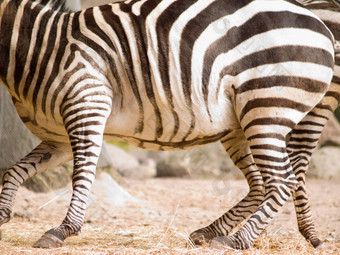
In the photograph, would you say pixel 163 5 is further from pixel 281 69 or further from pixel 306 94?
pixel 306 94

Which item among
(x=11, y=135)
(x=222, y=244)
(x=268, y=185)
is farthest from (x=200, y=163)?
(x=222, y=244)

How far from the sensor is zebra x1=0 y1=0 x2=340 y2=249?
430 centimetres

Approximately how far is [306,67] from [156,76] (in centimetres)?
131

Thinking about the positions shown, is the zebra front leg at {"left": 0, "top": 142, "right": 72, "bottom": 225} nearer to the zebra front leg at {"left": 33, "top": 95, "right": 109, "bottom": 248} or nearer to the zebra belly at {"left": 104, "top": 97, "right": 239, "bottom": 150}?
the zebra belly at {"left": 104, "top": 97, "right": 239, "bottom": 150}

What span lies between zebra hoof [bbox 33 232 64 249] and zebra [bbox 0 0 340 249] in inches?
7.2

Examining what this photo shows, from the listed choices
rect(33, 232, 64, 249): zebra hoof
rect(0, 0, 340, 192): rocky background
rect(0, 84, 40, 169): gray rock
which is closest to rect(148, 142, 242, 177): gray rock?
rect(0, 0, 340, 192): rocky background

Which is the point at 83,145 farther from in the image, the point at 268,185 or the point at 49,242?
the point at 268,185

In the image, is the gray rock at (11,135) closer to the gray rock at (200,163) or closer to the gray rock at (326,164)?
the gray rock at (200,163)

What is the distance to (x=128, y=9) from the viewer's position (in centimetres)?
456

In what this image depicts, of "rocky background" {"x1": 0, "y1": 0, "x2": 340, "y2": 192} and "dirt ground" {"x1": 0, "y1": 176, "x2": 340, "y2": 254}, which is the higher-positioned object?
"dirt ground" {"x1": 0, "y1": 176, "x2": 340, "y2": 254}

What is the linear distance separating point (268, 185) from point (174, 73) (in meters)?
1.30

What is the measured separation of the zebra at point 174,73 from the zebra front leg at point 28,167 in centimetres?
12

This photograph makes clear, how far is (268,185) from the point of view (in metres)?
4.43

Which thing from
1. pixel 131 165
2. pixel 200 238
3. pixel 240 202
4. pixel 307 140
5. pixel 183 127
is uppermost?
pixel 183 127
